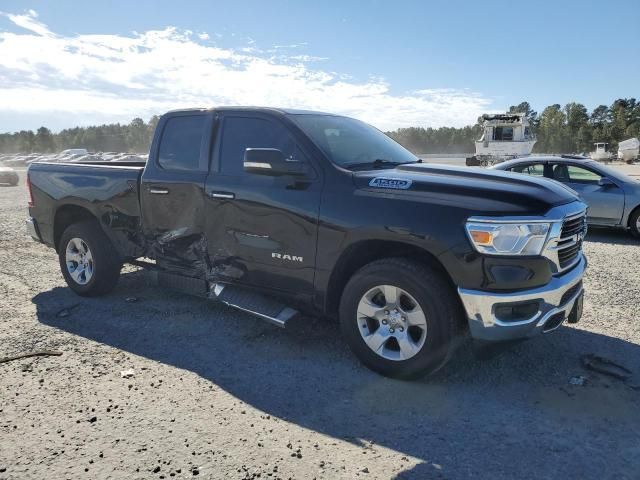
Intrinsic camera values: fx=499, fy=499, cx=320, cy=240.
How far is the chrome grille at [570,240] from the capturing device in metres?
3.41

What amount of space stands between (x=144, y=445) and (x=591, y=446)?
101 inches

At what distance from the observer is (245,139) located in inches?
174

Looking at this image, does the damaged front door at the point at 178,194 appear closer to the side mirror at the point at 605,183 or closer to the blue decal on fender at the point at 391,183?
the blue decal on fender at the point at 391,183

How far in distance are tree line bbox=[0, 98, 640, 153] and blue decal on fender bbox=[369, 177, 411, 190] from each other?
5291 centimetres

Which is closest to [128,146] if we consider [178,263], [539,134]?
[539,134]

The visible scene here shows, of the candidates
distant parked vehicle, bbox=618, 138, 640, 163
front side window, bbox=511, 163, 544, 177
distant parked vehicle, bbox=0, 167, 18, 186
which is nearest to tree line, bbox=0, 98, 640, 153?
distant parked vehicle, bbox=618, 138, 640, 163

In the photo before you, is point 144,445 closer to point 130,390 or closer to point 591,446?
point 130,390

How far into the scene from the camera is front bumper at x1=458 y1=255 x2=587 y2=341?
319 centimetres

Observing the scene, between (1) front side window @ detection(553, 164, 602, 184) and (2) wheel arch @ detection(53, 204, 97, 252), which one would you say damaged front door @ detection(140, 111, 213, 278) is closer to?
(2) wheel arch @ detection(53, 204, 97, 252)

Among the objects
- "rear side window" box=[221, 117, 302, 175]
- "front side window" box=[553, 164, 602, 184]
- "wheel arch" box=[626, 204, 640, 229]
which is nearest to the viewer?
"rear side window" box=[221, 117, 302, 175]

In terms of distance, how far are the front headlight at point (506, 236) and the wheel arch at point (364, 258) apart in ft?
1.09

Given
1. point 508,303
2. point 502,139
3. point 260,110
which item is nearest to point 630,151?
point 502,139

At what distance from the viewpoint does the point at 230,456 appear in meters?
2.77

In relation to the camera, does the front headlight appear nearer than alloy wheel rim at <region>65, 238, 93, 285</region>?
Yes
